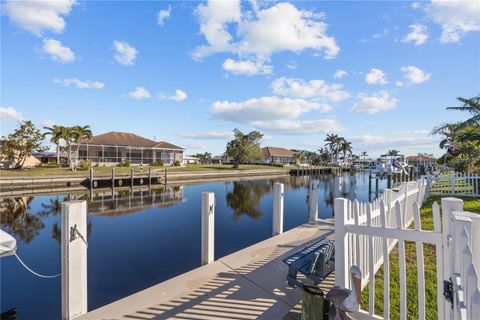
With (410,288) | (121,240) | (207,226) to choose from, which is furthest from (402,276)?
(121,240)

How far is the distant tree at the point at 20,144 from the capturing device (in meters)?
31.6

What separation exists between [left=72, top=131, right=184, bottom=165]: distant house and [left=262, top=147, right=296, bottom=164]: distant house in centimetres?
3169

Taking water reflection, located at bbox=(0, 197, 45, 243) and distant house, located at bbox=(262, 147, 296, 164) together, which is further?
distant house, located at bbox=(262, 147, 296, 164)

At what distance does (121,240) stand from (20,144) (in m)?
30.0

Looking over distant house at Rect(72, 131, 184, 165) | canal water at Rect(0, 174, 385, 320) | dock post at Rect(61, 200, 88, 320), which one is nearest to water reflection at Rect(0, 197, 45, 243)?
canal water at Rect(0, 174, 385, 320)

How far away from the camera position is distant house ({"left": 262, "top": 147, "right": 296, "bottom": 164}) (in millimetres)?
79375

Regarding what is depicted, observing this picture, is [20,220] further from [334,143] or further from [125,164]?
[334,143]

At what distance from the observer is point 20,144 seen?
32.4 m

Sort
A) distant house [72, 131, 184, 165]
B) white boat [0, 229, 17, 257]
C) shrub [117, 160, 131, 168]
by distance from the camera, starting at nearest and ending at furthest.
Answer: white boat [0, 229, 17, 257], shrub [117, 160, 131, 168], distant house [72, 131, 184, 165]

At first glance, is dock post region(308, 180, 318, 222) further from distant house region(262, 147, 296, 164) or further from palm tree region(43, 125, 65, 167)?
distant house region(262, 147, 296, 164)

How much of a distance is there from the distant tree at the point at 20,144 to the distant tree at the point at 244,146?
30.0 metres

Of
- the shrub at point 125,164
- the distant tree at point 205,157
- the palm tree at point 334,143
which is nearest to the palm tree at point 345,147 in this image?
the palm tree at point 334,143

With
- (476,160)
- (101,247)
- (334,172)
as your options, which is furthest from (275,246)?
(334,172)

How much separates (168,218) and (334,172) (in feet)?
205
